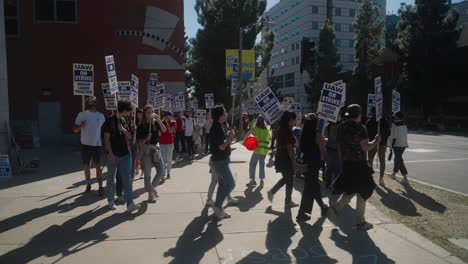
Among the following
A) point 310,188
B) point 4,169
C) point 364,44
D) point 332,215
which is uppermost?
point 364,44

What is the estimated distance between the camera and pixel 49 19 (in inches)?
699

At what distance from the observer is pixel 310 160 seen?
5.66 m

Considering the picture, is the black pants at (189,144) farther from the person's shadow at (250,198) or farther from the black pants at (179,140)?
the person's shadow at (250,198)

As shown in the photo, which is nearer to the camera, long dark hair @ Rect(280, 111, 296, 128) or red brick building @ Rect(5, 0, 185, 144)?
long dark hair @ Rect(280, 111, 296, 128)

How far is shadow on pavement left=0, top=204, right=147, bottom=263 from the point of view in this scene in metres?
4.31

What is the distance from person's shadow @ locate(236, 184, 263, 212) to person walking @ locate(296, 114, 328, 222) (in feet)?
3.88

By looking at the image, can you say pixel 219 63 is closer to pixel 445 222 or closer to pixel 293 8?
pixel 445 222

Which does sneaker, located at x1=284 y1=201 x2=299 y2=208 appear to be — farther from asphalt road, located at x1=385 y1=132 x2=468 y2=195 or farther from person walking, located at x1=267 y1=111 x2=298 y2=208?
asphalt road, located at x1=385 y1=132 x2=468 y2=195

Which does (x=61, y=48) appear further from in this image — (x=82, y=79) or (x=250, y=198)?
(x=250, y=198)

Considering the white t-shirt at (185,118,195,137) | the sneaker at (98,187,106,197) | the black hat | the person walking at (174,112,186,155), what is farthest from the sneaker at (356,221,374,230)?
the person walking at (174,112,186,155)

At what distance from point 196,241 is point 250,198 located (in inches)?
101

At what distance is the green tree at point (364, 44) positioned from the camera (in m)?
46.8

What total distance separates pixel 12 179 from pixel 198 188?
4726 millimetres

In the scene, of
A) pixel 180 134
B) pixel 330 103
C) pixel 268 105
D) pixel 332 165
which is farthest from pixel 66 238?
pixel 180 134
